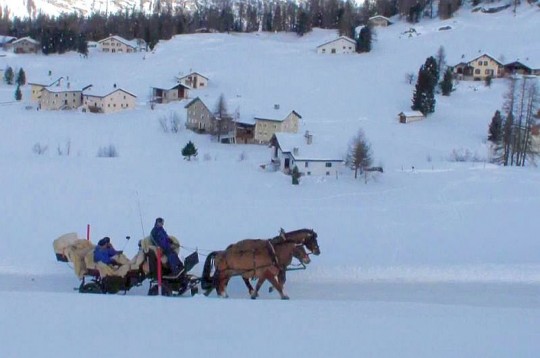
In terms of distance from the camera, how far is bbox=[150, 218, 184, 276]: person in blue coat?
8.20m

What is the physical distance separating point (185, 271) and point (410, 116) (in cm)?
3073

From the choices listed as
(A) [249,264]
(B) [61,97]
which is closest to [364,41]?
(B) [61,97]

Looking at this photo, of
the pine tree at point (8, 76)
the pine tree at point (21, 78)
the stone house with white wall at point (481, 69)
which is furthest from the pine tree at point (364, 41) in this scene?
the pine tree at point (8, 76)

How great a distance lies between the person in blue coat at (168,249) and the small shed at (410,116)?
1196 inches

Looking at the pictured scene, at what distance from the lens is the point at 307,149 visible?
82.1ft

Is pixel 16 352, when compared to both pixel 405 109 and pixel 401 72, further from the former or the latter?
pixel 401 72

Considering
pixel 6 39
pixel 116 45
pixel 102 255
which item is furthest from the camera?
pixel 6 39

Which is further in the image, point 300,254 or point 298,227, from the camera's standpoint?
point 298,227

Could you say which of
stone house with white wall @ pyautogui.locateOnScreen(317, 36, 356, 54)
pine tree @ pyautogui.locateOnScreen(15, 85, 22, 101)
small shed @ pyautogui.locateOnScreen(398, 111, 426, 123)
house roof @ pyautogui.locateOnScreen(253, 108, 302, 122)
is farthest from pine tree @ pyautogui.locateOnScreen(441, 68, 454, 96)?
pine tree @ pyautogui.locateOnScreen(15, 85, 22, 101)

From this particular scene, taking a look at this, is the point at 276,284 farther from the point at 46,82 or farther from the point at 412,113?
the point at 46,82

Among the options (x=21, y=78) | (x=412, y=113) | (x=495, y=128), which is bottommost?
(x=495, y=128)

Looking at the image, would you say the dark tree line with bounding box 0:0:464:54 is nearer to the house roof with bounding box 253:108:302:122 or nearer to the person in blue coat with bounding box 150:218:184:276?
the house roof with bounding box 253:108:302:122

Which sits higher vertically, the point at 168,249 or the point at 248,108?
the point at 248,108

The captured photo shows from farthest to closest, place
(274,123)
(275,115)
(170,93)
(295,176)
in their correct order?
(170,93), (275,115), (274,123), (295,176)
